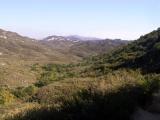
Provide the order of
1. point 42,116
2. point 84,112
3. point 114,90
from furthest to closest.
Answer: point 114,90, point 42,116, point 84,112

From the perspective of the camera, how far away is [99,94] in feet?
28.7

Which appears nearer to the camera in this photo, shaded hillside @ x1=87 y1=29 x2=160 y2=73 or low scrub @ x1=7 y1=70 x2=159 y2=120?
low scrub @ x1=7 y1=70 x2=159 y2=120

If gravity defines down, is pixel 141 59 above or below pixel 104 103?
above

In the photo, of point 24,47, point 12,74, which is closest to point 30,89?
point 12,74

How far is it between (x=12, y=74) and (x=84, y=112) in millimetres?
46497

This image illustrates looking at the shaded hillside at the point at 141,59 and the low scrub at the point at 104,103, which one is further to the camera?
the shaded hillside at the point at 141,59

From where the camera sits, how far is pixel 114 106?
7.77m

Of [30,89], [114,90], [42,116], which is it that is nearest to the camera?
[42,116]

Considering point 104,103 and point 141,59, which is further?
point 141,59

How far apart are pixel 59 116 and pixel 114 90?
1.48m

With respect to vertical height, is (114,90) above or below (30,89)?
above

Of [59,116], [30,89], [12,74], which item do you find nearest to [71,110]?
[59,116]

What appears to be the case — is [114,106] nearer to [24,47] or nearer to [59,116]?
[59,116]

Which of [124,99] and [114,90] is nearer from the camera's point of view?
[124,99]
